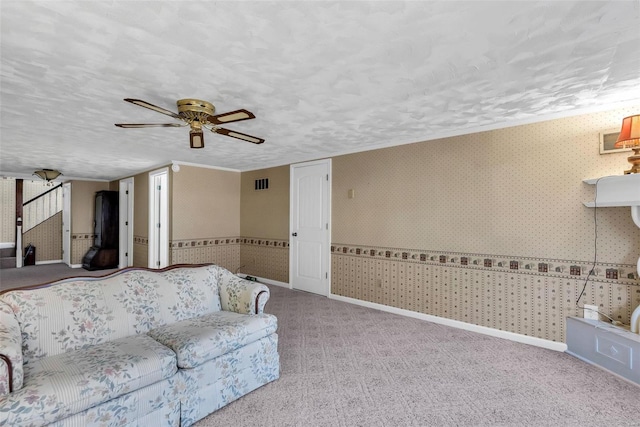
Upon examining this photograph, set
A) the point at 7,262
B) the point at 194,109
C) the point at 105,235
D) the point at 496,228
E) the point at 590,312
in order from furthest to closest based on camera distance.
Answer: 1. the point at 7,262
2. the point at 105,235
3. the point at 496,228
4. the point at 590,312
5. the point at 194,109

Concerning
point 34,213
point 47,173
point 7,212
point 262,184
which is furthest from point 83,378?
point 34,213

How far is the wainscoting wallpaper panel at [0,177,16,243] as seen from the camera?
23.8ft

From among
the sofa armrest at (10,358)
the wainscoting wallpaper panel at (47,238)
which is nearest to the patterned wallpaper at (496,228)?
the sofa armrest at (10,358)

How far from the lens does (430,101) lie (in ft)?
8.36

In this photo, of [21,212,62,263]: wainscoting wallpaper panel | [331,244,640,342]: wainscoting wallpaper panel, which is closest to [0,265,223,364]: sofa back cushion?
[331,244,640,342]: wainscoting wallpaper panel

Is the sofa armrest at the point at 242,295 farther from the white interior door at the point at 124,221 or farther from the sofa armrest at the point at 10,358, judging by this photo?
the white interior door at the point at 124,221

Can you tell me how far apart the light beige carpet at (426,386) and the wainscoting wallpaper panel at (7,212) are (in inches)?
325

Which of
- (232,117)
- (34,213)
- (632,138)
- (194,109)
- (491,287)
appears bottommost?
(491,287)

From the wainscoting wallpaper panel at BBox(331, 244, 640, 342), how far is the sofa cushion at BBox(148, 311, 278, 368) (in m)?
2.11

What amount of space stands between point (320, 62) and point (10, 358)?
2.22m

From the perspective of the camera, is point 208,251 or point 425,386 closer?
point 425,386

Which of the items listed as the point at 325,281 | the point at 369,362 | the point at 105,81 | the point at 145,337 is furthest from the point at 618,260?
the point at 105,81

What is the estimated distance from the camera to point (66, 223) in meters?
7.53

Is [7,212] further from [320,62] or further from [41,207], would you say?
[320,62]
